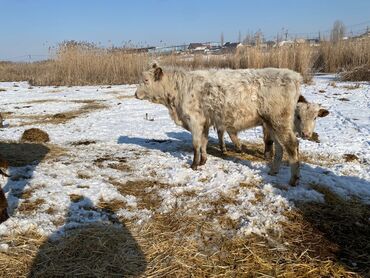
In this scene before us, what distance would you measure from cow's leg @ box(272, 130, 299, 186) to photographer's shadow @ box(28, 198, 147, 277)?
251cm

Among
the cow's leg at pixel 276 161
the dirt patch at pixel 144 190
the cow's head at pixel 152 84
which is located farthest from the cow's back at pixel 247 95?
the dirt patch at pixel 144 190

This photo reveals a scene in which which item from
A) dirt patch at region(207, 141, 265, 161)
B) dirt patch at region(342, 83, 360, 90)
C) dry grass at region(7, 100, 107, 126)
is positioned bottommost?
dirt patch at region(207, 141, 265, 161)

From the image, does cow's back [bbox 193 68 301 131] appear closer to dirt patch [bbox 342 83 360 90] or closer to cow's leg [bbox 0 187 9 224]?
cow's leg [bbox 0 187 9 224]

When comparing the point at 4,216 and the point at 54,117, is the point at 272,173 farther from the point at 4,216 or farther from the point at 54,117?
the point at 54,117

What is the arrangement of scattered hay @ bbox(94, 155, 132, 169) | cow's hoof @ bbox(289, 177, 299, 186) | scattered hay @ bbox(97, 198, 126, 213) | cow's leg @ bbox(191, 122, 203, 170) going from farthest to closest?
cow's leg @ bbox(191, 122, 203, 170), scattered hay @ bbox(94, 155, 132, 169), cow's hoof @ bbox(289, 177, 299, 186), scattered hay @ bbox(97, 198, 126, 213)

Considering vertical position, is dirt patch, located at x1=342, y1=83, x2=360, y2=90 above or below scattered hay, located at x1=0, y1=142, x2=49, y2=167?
below

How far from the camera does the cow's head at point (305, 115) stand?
5711 mm

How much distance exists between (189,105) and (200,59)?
17741 millimetres

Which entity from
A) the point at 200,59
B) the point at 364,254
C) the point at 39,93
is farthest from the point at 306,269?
the point at 200,59

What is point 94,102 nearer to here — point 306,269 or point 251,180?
point 251,180

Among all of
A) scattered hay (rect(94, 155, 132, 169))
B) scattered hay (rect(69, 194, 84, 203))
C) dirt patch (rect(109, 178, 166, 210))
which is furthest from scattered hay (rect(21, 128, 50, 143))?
scattered hay (rect(69, 194, 84, 203))

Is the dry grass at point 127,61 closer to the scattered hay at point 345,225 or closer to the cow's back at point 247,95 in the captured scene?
the cow's back at point 247,95

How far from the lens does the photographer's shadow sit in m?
3.42

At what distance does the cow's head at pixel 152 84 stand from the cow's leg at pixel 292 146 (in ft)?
8.48
